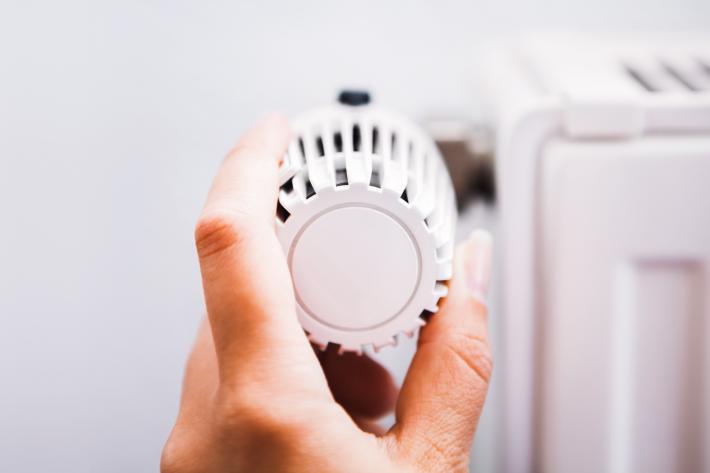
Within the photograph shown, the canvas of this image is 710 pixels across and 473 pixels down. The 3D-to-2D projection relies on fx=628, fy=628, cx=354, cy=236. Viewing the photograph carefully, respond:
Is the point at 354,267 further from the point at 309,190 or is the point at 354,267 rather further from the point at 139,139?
the point at 139,139

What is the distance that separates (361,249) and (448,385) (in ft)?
0.22

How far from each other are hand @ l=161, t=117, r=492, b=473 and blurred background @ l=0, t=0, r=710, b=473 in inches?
7.6

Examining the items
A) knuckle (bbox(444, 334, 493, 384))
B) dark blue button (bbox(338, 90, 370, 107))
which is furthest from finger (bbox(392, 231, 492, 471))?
dark blue button (bbox(338, 90, 370, 107))

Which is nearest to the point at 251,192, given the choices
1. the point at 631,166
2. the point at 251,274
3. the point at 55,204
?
the point at 251,274

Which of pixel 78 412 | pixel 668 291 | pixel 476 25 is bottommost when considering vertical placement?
pixel 78 412

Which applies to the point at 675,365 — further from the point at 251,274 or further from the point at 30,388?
the point at 30,388

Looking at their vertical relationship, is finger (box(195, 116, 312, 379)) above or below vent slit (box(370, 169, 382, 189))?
below

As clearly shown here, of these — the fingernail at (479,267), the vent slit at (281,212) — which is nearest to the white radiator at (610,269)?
the fingernail at (479,267)

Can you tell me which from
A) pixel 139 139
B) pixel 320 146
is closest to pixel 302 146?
pixel 320 146

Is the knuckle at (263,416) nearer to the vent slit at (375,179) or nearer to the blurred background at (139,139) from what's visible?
the vent slit at (375,179)

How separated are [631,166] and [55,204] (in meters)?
0.37

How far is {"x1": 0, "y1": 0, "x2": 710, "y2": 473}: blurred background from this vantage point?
0.42m

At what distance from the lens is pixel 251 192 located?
0.23 m

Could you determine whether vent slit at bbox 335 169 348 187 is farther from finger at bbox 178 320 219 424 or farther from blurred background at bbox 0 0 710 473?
blurred background at bbox 0 0 710 473
